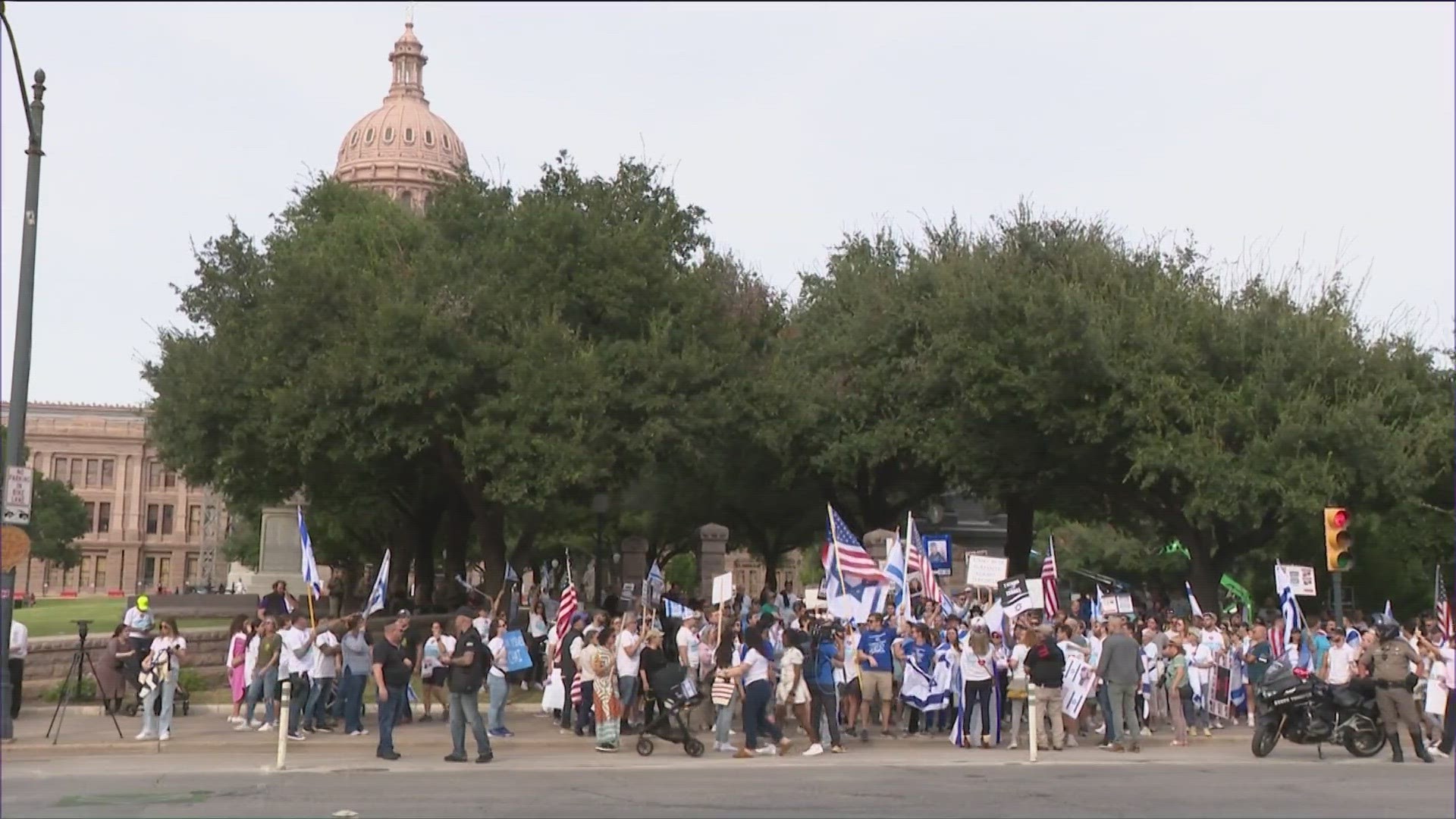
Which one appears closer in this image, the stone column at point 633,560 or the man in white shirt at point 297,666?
the man in white shirt at point 297,666

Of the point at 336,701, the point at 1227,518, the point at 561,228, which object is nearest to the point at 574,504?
the point at 561,228

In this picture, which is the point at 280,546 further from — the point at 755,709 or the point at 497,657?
the point at 755,709

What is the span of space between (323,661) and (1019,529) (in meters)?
27.5

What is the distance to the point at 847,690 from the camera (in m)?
20.6

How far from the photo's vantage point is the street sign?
17484 millimetres

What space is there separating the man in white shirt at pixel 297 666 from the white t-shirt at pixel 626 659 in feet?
13.0

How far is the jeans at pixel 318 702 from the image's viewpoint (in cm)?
1962

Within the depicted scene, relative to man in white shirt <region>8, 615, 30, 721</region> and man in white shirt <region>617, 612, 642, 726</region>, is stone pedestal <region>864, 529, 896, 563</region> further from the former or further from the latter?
man in white shirt <region>8, 615, 30, 721</region>

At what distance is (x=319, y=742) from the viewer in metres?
18.9

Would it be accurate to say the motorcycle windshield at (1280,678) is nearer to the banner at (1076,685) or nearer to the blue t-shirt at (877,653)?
the banner at (1076,685)

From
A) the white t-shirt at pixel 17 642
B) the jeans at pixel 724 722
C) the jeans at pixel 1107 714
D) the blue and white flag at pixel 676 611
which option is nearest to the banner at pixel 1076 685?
the jeans at pixel 1107 714

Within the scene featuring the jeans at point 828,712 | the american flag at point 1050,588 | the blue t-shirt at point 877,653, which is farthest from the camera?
the american flag at point 1050,588

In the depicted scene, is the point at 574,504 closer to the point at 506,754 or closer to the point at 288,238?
the point at 288,238

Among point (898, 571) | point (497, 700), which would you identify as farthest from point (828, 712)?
point (898, 571)
